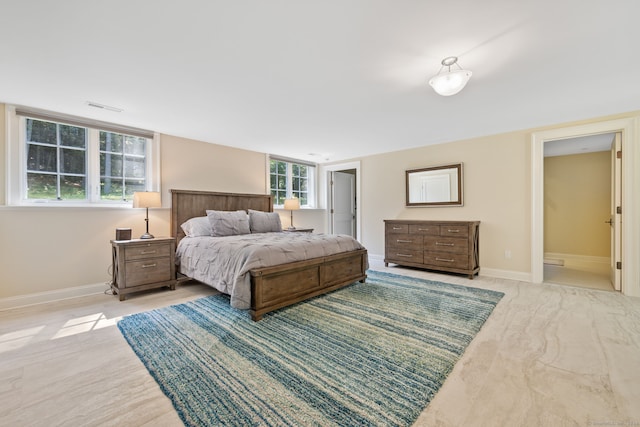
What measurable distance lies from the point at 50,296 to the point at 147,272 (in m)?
1.02

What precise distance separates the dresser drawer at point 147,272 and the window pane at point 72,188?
114cm

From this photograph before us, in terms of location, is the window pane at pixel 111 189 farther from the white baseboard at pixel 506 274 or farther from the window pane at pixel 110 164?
the white baseboard at pixel 506 274

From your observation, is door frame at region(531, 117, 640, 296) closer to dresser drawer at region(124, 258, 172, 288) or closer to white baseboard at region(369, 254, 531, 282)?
white baseboard at region(369, 254, 531, 282)

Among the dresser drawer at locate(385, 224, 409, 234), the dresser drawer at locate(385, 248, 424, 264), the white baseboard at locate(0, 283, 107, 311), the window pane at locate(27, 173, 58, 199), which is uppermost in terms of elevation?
the window pane at locate(27, 173, 58, 199)

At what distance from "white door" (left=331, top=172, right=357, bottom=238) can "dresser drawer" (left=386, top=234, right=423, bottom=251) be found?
1.87 meters

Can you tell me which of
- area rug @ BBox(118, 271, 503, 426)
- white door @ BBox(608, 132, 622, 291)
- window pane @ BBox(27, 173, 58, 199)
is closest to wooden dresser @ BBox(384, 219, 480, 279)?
area rug @ BBox(118, 271, 503, 426)

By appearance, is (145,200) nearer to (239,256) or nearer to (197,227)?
(197,227)

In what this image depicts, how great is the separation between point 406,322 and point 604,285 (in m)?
3.23

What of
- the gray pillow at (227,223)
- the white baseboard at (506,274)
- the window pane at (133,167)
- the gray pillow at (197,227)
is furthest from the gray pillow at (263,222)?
the white baseboard at (506,274)

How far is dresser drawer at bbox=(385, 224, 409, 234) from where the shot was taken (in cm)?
459

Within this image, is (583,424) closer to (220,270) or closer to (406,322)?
(406,322)

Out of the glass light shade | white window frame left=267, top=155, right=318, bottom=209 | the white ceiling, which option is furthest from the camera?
white window frame left=267, top=155, right=318, bottom=209

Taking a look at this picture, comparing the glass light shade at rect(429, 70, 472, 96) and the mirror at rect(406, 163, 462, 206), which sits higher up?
the glass light shade at rect(429, 70, 472, 96)

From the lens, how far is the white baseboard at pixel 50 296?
2.83 meters
